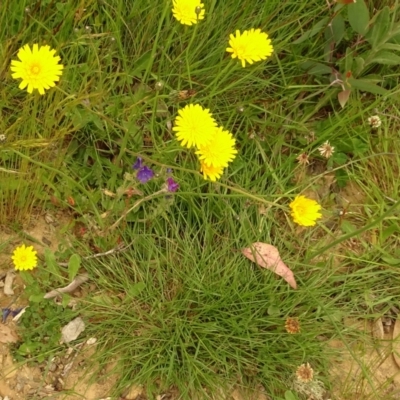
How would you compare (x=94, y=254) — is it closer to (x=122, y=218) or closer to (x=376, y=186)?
(x=122, y=218)

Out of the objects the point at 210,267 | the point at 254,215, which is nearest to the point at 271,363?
the point at 210,267

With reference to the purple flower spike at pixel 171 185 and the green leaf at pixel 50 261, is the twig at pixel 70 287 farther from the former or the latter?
the purple flower spike at pixel 171 185

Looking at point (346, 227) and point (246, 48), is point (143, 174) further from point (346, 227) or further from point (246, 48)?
point (346, 227)

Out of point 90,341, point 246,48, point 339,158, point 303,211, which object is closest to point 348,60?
point 339,158

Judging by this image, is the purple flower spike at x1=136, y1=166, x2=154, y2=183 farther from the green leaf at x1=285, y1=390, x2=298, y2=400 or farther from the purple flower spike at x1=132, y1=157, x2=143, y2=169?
the green leaf at x1=285, y1=390, x2=298, y2=400

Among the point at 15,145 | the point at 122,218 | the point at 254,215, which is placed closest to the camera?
the point at 15,145

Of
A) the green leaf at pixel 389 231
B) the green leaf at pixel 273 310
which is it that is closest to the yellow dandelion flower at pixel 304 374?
the green leaf at pixel 273 310
